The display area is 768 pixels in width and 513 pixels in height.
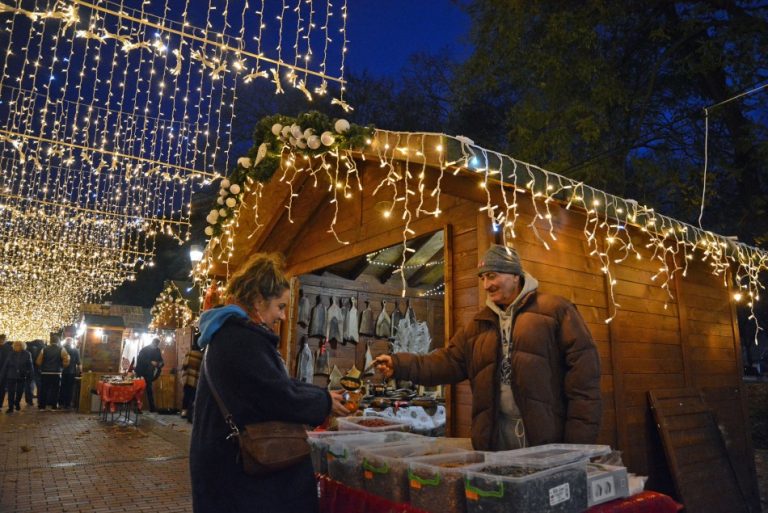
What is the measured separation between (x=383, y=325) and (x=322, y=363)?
1222 mm

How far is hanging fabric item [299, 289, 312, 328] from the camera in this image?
25.1 feet

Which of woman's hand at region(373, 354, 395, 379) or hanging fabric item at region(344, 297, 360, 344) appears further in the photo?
hanging fabric item at region(344, 297, 360, 344)

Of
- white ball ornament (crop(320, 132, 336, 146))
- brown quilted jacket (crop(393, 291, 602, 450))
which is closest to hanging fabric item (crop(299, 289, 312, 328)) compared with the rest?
white ball ornament (crop(320, 132, 336, 146))

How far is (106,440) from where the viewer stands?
9172 mm

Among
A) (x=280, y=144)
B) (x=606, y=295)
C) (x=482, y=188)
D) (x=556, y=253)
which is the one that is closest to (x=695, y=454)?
(x=606, y=295)

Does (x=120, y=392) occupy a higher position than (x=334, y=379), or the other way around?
(x=334, y=379)

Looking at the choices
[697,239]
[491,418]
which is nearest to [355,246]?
[491,418]

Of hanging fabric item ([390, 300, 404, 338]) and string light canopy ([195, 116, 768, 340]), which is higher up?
string light canopy ([195, 116, 768, 340])

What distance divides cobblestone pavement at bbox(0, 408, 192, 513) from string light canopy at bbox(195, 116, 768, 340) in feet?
10.5

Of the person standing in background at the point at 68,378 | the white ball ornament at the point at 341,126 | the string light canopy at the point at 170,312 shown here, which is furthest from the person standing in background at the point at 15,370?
the white ball ornament at the point at 341,126

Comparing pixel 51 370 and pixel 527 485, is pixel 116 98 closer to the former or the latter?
pixel 51 370

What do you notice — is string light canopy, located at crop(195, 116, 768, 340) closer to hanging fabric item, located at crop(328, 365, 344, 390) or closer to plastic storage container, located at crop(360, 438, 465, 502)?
plastic storage container, located at crop(360, 438, 465, 502)

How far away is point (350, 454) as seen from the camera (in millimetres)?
2295

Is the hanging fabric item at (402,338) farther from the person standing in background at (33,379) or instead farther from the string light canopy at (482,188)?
the person standing in background at (33,379)
